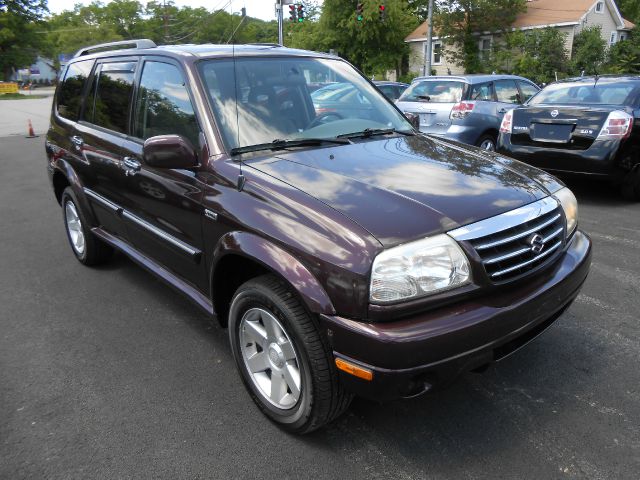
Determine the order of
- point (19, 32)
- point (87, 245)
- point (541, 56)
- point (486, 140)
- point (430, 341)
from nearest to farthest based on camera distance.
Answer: point (430, 341)
point (87, 245)
point (486, 140)
point (541, 56)
point (19, 32)

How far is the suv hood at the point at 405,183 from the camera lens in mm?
2182

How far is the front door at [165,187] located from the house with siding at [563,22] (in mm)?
36280

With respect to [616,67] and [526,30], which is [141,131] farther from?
[526,30]

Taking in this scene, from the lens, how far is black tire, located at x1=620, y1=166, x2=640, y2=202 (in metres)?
6.60

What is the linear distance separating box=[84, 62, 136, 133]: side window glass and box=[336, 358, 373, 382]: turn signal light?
8.04 feet

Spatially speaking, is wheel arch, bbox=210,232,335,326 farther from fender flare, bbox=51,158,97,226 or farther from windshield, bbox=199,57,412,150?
fender flare, bbox=51,158,97,226

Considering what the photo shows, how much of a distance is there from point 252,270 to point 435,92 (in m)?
7.84

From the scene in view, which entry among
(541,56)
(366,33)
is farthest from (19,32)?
(541,56)

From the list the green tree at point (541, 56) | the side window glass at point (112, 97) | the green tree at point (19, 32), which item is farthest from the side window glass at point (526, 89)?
the green tree at point (19, 32)

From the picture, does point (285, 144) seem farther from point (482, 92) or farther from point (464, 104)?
point (482, 92)

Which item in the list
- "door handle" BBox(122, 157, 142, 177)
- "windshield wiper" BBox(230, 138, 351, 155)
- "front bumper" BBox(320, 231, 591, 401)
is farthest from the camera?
"door handle" BBox(122, 157, 142, 177)

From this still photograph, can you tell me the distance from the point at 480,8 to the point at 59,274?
38.5m

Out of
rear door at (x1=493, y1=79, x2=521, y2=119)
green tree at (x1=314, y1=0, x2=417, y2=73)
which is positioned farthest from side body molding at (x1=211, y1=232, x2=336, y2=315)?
green tree at (x1=314, y1=0, x2=417, y2=73)

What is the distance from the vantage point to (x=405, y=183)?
2492 mm
